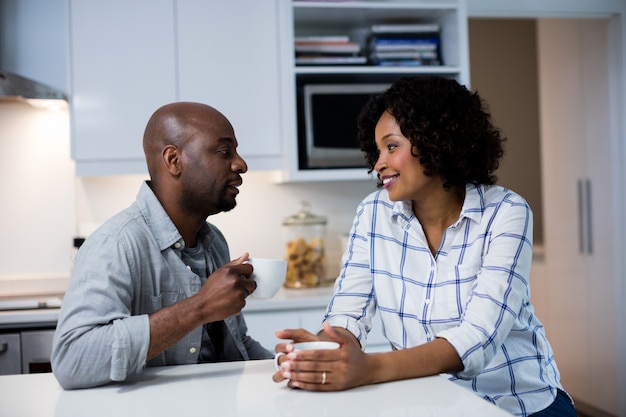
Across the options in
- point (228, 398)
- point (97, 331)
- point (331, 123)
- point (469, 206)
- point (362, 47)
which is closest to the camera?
point (228, 398)

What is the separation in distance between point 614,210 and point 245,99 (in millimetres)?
1958

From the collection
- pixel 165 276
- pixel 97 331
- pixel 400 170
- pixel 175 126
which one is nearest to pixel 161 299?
pixel 165 276

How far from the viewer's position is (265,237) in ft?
11.4

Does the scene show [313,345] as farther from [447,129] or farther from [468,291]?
[447,129]

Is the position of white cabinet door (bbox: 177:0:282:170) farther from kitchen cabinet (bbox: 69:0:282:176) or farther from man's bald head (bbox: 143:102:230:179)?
man's bald head (bbox: 143:102:230:179)

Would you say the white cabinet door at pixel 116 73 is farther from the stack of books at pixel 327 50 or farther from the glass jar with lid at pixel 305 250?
the glass jar with lid at pixel 305 250

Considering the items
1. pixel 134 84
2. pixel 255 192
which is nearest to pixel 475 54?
pixel 255 192

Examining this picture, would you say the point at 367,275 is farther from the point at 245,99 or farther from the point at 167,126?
the point at 245,99

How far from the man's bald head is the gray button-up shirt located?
9 centimetres

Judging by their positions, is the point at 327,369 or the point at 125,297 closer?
the point at 327,369

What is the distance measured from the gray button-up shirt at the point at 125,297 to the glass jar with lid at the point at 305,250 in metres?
1.36

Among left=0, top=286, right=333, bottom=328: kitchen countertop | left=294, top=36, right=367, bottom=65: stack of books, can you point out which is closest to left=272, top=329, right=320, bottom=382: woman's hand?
left=0, top=286, right=333, bottom=328: kitchen countertop

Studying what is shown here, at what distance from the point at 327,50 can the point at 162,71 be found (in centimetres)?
70

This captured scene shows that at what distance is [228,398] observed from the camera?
1264mm
